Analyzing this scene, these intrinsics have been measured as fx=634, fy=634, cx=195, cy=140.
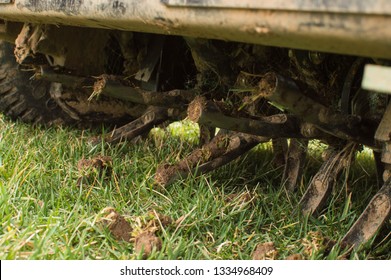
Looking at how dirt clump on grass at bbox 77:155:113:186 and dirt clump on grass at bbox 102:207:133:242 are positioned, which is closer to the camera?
dirt clump on grass at bbox 102:207:133:242

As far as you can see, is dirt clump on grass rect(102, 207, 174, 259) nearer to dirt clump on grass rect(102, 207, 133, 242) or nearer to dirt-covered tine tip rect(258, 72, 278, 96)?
dirt clump on grass rect(102, 207, 133, 242)

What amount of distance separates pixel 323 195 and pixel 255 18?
943mm

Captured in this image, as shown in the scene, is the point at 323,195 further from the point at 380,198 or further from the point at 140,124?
the point at 140,124

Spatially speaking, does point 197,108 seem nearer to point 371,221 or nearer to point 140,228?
point 140,228

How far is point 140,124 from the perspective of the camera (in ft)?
8.50

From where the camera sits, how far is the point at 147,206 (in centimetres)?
190

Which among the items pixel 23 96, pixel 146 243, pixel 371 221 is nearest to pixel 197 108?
pixel 146 243

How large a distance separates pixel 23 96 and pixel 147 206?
124cm

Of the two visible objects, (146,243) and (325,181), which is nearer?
A: (146,243)

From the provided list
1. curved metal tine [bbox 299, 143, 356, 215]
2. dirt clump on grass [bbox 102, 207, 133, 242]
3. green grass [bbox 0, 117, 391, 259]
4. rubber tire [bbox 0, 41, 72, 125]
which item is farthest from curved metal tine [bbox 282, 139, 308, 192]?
rubber tire [bbox 0, 41, 72, 125]

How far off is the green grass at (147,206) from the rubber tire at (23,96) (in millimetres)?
258

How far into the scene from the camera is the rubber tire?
9.40 ft

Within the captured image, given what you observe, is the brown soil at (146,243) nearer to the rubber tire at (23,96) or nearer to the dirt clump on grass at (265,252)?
the dirt clump on grass at (265,252)

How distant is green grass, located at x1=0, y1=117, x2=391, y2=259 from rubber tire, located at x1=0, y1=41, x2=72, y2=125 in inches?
10.1
